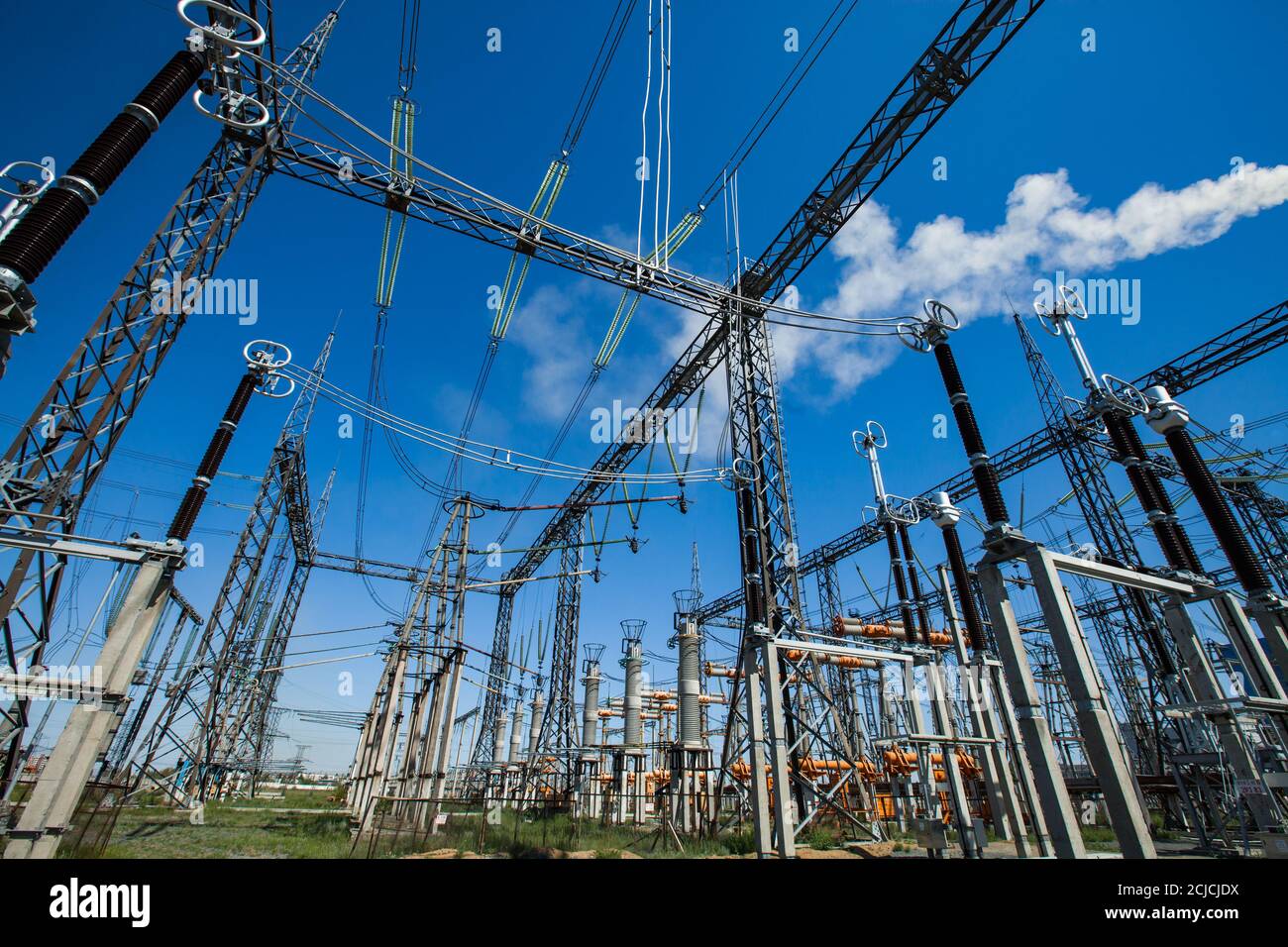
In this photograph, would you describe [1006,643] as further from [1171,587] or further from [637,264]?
[637,264]

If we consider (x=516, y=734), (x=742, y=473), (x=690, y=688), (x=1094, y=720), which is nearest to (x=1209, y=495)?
(x=1094, y=720)

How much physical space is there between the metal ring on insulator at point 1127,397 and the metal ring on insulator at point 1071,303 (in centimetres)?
186

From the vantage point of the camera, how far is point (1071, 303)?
12.7 meters

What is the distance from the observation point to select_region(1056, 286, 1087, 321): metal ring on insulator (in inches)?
497

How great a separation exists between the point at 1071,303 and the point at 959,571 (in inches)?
266

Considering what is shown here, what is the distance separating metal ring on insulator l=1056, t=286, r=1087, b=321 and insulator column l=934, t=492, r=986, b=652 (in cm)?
499

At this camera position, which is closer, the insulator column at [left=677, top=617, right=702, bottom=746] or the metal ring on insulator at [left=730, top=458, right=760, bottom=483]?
the metal ring on insulator at [left=730, top=458, right=760, bottom=483]

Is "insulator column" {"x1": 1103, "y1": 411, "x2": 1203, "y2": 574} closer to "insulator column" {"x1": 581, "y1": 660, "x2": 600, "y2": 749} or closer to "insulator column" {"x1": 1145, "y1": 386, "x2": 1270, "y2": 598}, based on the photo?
"insulator column" {"x1": 1145, "y1": 386, "x2": 1270, "y2": 598}

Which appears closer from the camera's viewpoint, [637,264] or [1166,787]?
[637,264]

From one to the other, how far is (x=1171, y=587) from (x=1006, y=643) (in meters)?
4.11

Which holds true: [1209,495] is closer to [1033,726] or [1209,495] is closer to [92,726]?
[1033,726]

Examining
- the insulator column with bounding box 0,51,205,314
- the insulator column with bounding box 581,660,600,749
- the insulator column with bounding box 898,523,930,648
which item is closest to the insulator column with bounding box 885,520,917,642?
the insulator column with bounding box 898,523,930,648

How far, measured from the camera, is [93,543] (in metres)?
7.90

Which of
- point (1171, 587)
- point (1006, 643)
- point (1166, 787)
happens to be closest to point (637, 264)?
point (1006, 643)
